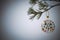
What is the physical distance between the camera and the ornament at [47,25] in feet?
9.04

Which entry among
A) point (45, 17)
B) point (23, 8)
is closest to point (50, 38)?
point (45, 17)

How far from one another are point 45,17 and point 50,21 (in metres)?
0.17

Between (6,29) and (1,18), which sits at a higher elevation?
(1,18)

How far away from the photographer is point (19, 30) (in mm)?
2684

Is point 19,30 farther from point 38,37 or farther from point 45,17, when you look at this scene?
point 45,17

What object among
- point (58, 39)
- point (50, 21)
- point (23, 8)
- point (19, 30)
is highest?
point (23, 8)

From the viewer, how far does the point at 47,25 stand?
2768 mm

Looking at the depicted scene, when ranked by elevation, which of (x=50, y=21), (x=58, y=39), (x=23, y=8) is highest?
(x=23, y=8)

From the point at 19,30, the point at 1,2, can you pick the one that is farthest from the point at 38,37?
the point at 1,2

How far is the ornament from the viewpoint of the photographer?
9.04 feet

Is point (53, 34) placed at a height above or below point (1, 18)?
below

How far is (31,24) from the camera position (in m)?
2.71

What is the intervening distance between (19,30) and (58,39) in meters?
1.03

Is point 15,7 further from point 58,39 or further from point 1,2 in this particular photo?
point 58,39
